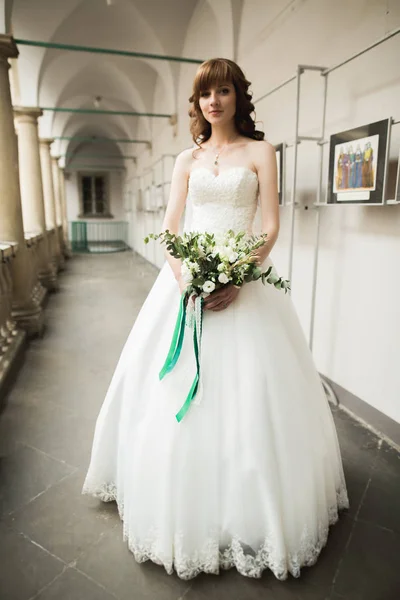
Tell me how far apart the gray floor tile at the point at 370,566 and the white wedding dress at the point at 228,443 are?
15cm

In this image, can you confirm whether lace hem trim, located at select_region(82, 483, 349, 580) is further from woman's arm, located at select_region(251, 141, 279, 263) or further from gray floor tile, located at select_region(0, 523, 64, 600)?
woman's arm, located at select_region(251, 141, 279, 263)

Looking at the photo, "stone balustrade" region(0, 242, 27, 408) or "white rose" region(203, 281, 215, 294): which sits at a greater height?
"white rose" region(203, 281, 215, 294)

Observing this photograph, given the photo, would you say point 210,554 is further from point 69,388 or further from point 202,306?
point 69,388

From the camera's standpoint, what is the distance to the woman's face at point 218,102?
177 centimetres

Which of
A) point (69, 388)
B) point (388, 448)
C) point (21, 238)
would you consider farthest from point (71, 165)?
point (388, 448)

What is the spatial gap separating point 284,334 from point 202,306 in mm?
420

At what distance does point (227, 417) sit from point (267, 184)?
1024 mm

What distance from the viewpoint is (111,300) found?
7.35 m

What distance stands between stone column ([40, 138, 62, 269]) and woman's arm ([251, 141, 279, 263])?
8.87 meters

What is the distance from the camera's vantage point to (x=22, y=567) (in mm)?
1791

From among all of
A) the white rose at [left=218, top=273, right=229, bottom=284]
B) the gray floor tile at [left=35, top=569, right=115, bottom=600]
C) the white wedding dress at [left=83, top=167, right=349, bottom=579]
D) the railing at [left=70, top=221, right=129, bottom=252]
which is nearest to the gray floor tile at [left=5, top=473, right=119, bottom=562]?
the gray floor tile at [left=35, top=569, right=115, bottom=600]

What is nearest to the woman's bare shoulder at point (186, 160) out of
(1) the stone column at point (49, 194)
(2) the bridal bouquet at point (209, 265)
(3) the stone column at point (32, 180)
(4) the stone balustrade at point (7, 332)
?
(2) the bridal bouquet at point (209, 265)

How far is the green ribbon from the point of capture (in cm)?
166

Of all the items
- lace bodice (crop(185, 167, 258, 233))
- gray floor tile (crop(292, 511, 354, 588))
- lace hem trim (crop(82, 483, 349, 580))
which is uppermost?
lace bodice (crop(185, 167, 258, 233))
